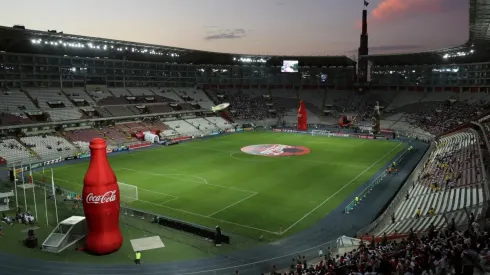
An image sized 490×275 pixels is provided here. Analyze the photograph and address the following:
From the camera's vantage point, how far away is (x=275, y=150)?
58469 millimetres


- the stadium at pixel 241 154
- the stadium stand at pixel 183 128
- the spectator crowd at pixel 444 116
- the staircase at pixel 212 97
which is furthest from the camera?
the staircase at pixel 212 97

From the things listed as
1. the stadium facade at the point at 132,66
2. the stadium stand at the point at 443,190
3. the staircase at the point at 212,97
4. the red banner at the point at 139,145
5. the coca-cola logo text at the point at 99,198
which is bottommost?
the red banner at the point at 139,145

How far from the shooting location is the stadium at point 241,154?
22984 mm

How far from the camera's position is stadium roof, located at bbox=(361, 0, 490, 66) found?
35859 mm

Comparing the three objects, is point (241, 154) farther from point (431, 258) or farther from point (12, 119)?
point (431, 258)

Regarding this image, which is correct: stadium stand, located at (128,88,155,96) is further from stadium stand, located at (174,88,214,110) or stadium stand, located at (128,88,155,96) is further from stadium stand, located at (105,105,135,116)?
stadium stand, located at (105,105,135,116)

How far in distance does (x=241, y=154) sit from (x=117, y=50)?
37.1 metres

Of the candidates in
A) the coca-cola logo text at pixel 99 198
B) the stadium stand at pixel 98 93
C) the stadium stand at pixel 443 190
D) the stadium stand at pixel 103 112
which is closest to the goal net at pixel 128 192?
the coca-cola logo text at pixel 99 198

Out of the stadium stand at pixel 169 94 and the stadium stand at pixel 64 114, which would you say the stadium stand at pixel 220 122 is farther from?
the stadium stand at pixel 64 114

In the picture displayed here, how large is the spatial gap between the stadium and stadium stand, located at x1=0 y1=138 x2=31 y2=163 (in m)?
0.28

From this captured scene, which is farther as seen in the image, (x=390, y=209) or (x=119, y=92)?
(x=119, y=92)

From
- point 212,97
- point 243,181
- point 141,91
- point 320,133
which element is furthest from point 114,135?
point 320,133

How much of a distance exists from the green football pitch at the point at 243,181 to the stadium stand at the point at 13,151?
613cm

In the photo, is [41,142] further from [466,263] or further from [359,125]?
[359,125]
